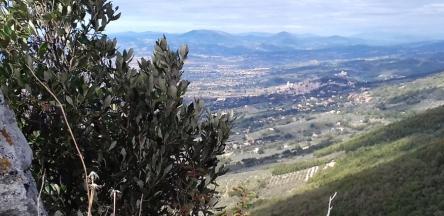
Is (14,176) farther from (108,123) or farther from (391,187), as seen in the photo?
(391,187)

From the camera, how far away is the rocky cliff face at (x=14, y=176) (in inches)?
156

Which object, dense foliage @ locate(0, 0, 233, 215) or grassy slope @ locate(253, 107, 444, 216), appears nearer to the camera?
dense foliage @ locate(0, 0, 233, 215)

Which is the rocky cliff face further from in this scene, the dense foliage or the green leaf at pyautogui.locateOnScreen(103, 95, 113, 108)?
the green leaf at pyautogui.locateOnScreen(103, 95, 113, 108)

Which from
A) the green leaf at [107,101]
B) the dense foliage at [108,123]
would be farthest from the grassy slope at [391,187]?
the green leaf at [107,101]

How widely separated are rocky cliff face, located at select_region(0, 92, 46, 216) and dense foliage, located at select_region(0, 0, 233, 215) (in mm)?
858

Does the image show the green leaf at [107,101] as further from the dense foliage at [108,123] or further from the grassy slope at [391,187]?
the grassy slope at [391,187]

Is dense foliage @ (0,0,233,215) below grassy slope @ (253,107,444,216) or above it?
above

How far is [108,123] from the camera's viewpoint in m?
5.97

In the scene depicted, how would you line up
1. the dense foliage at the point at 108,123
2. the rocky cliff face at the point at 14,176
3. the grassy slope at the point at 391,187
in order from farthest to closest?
the grassy slope at the point at 391,187 < the dense foliage at the point at 108,123 < the rocky cliff face at the point at 14,176

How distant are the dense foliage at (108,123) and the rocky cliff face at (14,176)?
2.82 ft

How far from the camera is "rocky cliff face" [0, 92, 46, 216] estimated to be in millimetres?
3961

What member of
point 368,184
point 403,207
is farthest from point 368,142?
point 403,207

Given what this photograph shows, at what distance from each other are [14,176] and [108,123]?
198cm

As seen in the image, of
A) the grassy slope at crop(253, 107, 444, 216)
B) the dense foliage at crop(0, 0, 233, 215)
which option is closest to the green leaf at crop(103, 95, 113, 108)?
the dense foliage at crop(0, 0, 233, 215)
